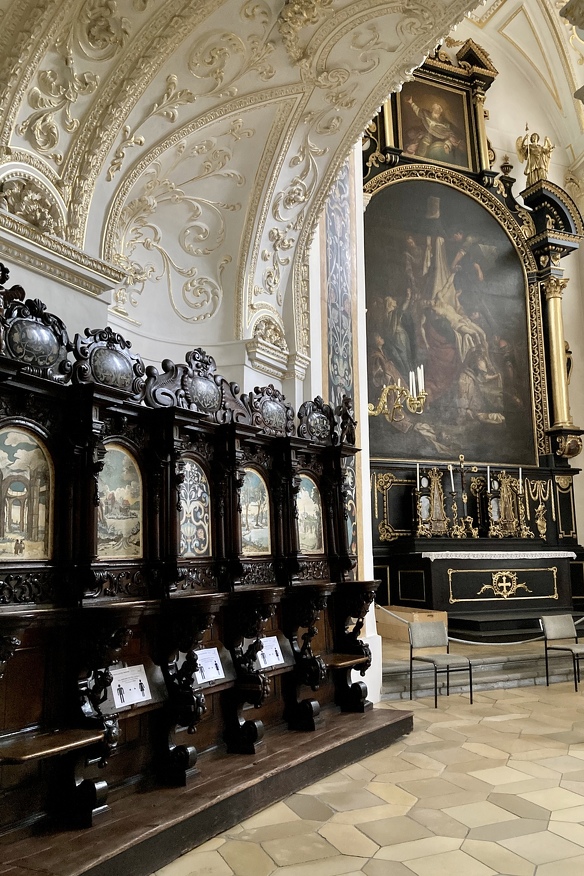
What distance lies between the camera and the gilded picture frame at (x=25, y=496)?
11.6ft

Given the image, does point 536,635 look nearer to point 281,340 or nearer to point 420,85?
point 281,340

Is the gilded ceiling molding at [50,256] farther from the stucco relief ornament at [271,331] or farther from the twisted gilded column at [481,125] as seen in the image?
the twisted gilded column at [481,125]

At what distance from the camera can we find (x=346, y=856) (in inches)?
136

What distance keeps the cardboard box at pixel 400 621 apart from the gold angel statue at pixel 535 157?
8430 millimetres

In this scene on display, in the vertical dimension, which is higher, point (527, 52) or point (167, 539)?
point (527, 52)

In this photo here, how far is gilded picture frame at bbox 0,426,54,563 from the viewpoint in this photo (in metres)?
3.54

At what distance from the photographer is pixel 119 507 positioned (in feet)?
13.7

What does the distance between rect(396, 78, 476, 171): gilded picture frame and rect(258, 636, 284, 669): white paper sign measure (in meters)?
9.92

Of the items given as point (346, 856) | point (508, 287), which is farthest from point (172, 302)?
point (508, 287)

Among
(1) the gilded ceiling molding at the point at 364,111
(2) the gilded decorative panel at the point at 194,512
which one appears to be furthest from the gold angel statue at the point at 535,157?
(2) the gilded decorative panel at the point at 194,512

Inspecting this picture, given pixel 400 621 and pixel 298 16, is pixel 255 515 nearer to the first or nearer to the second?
pixel 298 16

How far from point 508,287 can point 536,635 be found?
6.52 metres

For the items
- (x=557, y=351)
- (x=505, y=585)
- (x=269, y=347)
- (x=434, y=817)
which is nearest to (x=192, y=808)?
(x=434, y=817)

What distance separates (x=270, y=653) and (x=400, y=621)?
434 cm
